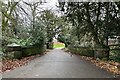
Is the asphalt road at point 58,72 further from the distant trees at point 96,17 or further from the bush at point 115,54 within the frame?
the distant trees at point 96,17

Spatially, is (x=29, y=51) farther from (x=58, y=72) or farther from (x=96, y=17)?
(x=58, y=72)

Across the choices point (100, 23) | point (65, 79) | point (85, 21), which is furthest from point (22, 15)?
point (65, 79)

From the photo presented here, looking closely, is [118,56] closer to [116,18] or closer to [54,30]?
[116,18]

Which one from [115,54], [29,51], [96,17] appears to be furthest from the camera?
[29,51]

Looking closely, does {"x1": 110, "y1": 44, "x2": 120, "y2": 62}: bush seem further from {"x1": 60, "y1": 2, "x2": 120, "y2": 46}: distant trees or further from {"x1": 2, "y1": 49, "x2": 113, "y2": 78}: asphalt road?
{"x1": 2, "y1": 49, "x2": 113, "y2": 78}: asphalt road

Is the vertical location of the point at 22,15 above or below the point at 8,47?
above

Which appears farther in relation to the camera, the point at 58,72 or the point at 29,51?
the point at 29,51

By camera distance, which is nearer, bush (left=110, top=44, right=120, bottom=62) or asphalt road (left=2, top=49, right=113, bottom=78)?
A: asphalt road (left=2, top=49, right=113, bottom=78)

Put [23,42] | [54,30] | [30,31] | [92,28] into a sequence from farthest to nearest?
[54,30]
[30,31]
[23,42]
[92,28]

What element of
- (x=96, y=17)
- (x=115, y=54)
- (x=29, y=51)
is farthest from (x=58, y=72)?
(x=29, y=51)

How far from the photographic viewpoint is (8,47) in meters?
16.4

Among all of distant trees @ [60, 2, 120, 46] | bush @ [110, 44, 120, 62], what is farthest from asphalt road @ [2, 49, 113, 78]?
distant trees @ [60, 2, 120, 46]

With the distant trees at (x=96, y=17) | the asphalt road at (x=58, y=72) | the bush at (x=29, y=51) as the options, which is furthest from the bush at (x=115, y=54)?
the bush at (x=29, y=51)

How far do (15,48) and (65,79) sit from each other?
31.8 feet
